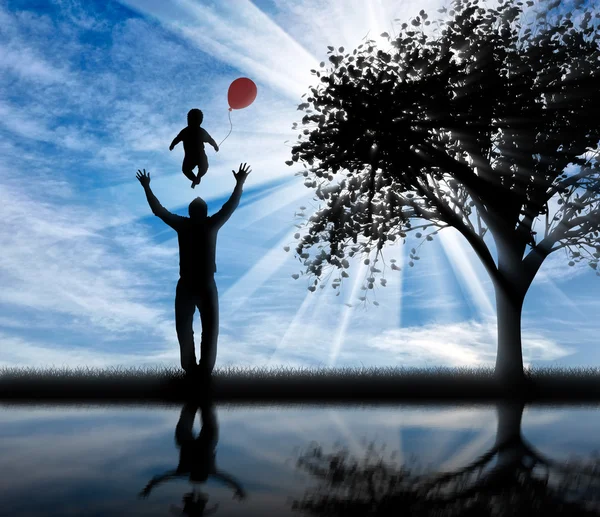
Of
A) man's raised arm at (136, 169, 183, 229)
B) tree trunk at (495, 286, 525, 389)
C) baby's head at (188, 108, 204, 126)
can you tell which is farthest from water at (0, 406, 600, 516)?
tree trunk at (495, 286, 525, 389)

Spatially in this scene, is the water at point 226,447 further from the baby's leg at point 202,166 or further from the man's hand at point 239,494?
the baby's leg at point 202,166

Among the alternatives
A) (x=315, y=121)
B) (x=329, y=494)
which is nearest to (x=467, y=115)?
(x=315, y=121)

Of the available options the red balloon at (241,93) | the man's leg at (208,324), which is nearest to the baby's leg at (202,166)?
the red balloon at (241,93)

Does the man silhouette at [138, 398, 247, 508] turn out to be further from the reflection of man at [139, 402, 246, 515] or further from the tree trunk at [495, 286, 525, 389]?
the tree trunk at [495, 286, 525, 389]

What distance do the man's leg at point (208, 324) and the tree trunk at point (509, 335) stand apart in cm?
926

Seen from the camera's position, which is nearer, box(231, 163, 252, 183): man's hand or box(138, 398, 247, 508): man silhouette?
box(138, 398, 247, 508): man silhouette

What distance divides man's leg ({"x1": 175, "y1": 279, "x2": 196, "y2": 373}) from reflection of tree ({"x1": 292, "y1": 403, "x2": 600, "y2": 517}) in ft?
23.5

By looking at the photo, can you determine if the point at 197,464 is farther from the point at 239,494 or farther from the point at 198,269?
the point at 198,269

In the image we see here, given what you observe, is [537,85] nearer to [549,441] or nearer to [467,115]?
[467,115]

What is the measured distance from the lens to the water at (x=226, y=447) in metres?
4.09

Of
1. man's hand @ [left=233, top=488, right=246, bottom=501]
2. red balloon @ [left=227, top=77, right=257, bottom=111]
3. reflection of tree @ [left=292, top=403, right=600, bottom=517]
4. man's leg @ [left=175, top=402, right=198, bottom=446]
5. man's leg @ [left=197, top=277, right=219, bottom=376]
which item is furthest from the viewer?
man's leg @ [left=197, top=277, right=219, bottom=376]

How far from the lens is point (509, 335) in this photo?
1848 centimetres

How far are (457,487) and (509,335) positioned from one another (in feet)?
49.3

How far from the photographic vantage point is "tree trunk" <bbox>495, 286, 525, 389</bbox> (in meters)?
18.1
